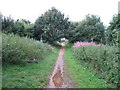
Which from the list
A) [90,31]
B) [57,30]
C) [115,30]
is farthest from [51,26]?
[115,30]

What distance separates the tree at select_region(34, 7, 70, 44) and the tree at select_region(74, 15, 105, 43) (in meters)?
3.26

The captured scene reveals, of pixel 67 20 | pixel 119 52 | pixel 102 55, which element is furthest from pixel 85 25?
pixel 119 52

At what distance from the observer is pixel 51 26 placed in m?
28.9

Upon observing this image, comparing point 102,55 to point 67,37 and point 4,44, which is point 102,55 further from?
point 67,37

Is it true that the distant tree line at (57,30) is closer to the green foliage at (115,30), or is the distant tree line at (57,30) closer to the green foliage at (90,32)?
the green foliage at (90,32)

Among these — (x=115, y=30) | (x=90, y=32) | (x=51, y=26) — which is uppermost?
(x=51, y=26)

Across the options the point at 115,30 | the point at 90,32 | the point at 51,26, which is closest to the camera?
the point at 115,30

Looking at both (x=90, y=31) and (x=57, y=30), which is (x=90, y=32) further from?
(x=57, y=30)

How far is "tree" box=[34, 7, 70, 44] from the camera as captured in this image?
93.6ft

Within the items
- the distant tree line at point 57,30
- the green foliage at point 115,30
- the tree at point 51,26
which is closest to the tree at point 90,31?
the distant tree line at point 57,30

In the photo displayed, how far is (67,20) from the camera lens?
30719 millimetres

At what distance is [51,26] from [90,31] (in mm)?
8010

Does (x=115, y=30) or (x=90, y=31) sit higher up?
(x=90, y=31)

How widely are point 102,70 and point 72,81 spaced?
1855 mm
